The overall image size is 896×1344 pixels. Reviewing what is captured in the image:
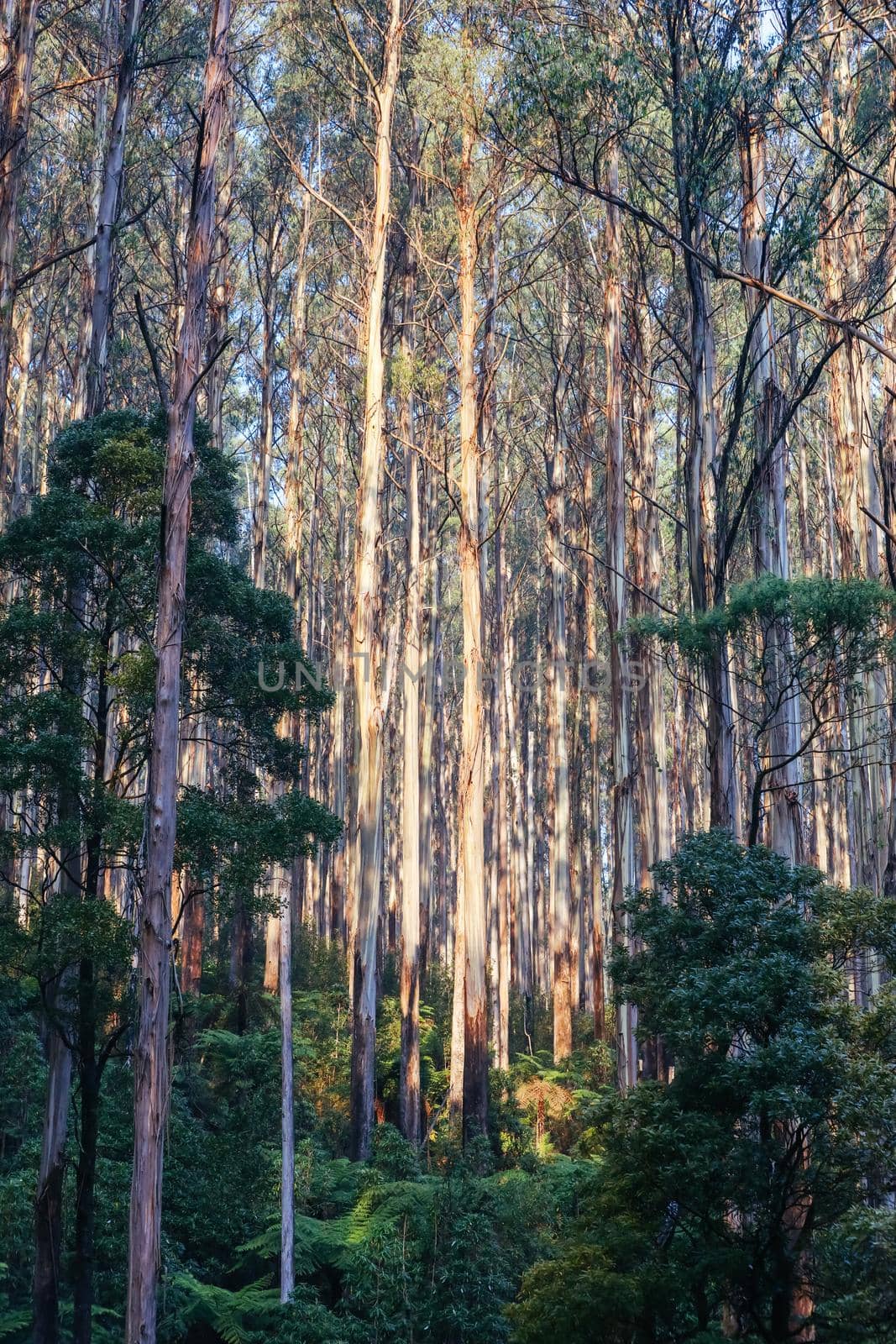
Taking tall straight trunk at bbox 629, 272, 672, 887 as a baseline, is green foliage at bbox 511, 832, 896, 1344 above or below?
below

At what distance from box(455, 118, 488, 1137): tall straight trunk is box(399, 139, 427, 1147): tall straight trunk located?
2.80 ft

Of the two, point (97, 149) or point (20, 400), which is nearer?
point (97, 149)

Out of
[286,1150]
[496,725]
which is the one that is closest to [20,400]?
[496,725]

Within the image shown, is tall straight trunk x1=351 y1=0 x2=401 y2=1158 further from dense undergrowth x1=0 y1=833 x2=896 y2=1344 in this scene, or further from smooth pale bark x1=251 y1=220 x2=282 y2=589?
smooth pale bark x1=251 y1=220 x2=282 y2=589

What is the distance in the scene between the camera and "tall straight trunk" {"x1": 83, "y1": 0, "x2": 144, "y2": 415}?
42.0 feet

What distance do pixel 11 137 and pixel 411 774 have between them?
10.5m

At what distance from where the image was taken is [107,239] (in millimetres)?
13359

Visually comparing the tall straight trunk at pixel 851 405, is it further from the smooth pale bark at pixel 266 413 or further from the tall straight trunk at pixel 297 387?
the tall straight trunk at pixel 297 387

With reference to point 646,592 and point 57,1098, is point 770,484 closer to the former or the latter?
point 646,592

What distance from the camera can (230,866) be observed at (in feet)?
33.9

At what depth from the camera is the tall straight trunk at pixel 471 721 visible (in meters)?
15.3

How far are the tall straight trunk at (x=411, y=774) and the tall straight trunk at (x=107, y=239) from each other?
4.53 metres

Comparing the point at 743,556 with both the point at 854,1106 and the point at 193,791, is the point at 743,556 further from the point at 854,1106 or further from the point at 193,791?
the point at 854,1106

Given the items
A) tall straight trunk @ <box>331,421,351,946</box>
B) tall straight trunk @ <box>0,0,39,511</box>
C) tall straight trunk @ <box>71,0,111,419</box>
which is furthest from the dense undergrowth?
tall straight trunk @ <box>331,421,351,946</box>
